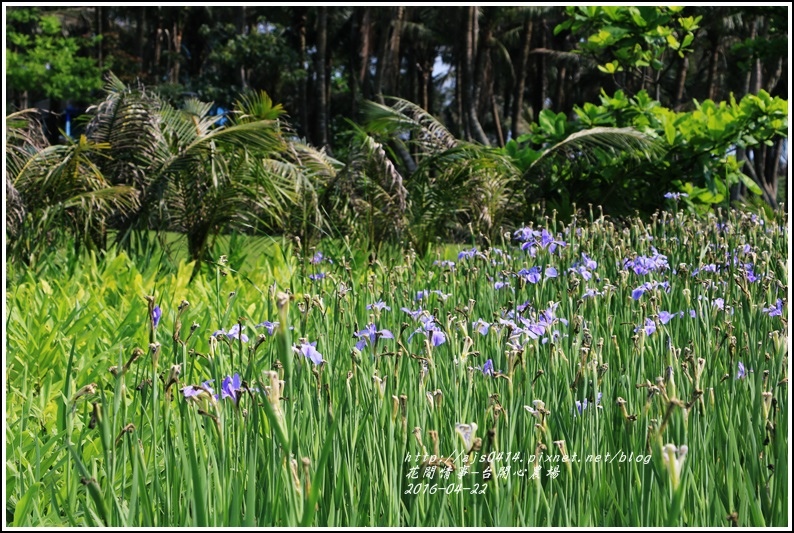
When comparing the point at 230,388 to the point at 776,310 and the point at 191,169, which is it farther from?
the point at 191,169

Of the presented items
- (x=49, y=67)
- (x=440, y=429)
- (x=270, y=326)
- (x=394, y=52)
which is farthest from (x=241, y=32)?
(x=440, y=429)

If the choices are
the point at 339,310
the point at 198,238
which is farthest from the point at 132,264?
the point at 339,310

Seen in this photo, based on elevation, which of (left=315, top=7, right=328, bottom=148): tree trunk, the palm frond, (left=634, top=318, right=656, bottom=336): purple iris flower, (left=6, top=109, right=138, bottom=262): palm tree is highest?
(left=315, top=7, right=328, bottom=148): tree trunk

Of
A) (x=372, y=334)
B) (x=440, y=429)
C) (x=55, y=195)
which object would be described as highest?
(x=55, y=195)

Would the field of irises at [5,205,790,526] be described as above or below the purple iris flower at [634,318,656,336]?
below

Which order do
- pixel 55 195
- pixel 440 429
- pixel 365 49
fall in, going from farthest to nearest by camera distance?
pixel 365 49, pixel 55 195, pixel 440 429

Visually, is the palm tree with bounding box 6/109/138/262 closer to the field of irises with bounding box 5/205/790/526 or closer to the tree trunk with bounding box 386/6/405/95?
the field of irises with bounding box 5/205/790/526

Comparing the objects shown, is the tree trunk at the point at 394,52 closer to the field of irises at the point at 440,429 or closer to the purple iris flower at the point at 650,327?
the field of irises at the point at 440,429

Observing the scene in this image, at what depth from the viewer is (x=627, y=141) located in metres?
7.00

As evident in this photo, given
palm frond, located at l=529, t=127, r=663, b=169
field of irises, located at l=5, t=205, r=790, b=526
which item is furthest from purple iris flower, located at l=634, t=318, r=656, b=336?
palm frond, located at l=529, t=127, r=663, b=169

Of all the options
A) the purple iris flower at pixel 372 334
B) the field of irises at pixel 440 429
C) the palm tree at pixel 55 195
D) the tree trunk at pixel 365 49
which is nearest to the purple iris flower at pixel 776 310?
the field of irises at pixel 440 429

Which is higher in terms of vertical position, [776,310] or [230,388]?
[776,310]

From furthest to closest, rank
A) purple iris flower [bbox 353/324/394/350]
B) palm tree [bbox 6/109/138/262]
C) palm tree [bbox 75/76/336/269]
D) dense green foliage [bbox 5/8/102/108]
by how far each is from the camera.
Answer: dense green foliage [bbox 5/8/102/108], palm tree [bbox 75/76/336/269], palm tree [bbox 6/109/138/262], purple iris flower [bbox 353/324/394/350]

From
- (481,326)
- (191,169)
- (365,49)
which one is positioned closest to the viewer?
(481,326)
